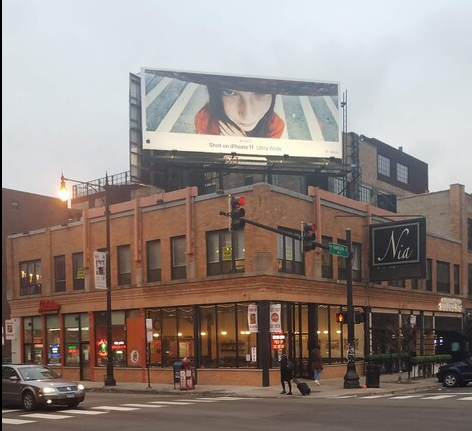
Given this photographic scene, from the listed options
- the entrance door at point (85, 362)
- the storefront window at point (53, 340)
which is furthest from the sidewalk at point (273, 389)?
the storefront window at point (53, 340)

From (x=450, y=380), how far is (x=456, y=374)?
470 millimetres

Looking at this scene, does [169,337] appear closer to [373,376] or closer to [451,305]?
[373,376]

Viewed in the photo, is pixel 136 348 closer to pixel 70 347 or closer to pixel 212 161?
pixel 70 347

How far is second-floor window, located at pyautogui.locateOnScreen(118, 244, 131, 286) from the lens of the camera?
35594mm

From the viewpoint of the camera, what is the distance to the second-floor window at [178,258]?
1292 inches

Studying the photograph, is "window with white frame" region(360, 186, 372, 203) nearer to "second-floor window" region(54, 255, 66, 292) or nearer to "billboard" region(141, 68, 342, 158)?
"billboard" region(141, 68, 342, 158)

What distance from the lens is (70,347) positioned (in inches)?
1512

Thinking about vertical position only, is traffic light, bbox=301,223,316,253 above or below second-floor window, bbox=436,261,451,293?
above

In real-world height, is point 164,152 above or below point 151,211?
above

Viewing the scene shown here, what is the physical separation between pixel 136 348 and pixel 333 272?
36.2 feet

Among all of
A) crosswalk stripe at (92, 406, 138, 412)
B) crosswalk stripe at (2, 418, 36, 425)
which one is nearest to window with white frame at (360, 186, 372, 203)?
crosswalk stripe at (92, 406, 138, 412)

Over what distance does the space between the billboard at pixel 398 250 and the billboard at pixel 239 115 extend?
294 inches

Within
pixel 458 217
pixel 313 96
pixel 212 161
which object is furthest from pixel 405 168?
pixel 212 161

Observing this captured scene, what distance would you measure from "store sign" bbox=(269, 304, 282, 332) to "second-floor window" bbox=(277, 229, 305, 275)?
216 cm
